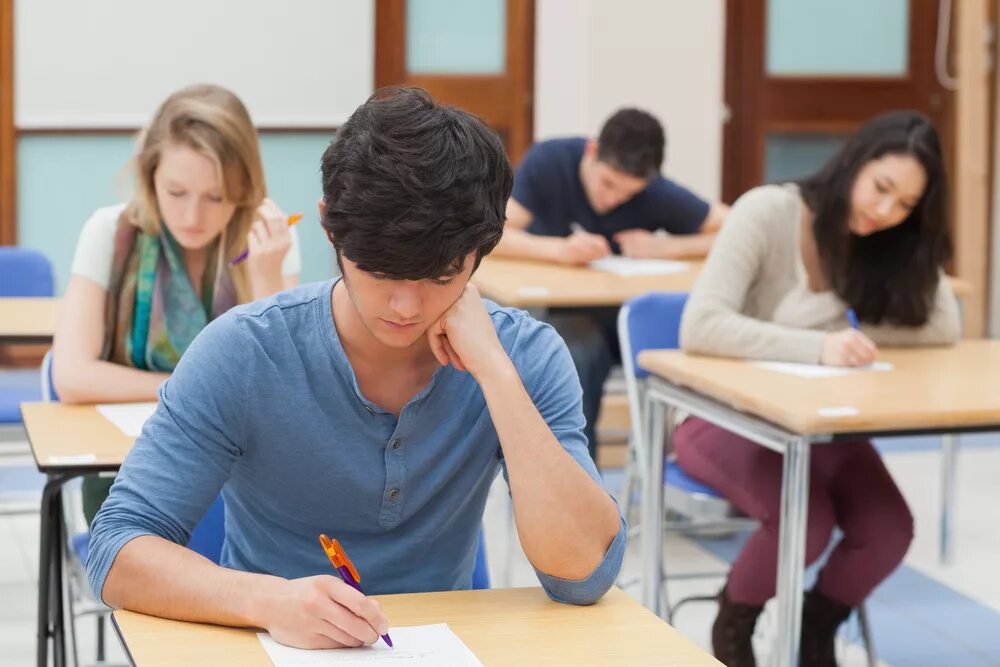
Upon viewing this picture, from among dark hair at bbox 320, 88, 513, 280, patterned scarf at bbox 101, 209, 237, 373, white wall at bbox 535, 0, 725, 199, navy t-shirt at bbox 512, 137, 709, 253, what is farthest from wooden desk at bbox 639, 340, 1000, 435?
white wall at bbox 535, 0, 725, 199

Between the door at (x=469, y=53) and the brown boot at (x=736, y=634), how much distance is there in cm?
370

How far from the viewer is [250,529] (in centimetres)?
172

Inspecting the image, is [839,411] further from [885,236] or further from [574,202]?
[574,202]

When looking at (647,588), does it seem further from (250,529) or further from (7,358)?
(7,358)

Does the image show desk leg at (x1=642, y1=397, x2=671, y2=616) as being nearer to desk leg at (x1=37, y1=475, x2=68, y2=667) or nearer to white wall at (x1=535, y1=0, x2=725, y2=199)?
desk leg at (x1=37, y1=475, x2=68, y2=667)

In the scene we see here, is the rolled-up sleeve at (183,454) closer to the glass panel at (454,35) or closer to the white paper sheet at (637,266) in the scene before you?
the white paper sheet at (637,266)

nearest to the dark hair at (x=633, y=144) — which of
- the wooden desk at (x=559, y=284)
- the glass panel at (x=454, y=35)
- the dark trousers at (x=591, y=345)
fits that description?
the wooden desk at (x=559, y=284)

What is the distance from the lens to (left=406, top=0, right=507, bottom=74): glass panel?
6250mm

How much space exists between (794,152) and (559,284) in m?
3.12

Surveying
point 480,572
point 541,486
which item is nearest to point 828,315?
point 480,572

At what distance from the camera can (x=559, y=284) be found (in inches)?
159

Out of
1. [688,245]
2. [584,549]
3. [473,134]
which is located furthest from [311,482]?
[688,245]

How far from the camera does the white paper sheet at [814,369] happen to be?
2.98 meters

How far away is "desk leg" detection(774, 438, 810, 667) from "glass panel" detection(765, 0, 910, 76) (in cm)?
433
